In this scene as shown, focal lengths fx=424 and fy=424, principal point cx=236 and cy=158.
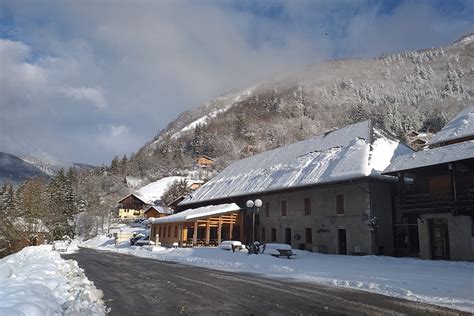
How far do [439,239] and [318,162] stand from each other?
1336 cm

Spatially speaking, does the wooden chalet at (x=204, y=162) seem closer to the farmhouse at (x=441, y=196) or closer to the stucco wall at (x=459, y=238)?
the farmhouse at (x=441, y=196)

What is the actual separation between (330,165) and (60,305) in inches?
1169

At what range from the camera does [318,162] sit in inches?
1506

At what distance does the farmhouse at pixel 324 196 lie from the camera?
3197 cm

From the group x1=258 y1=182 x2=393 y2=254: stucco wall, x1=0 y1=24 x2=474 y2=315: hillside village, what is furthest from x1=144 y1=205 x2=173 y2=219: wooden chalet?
x1=258 y1=182 x2=393 y2=254: stucco wall

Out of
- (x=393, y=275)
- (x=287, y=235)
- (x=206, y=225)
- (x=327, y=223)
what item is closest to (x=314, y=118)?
(x=206, y=225)

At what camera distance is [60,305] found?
8.87 meters

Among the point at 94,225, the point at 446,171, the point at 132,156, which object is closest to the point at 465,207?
the point at 446,171

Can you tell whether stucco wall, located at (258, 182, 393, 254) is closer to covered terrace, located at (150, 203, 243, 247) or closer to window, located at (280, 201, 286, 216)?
window, located at (280, 201, 286, 216)

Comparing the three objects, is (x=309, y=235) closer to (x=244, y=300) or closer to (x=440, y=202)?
(x=440, y=202)

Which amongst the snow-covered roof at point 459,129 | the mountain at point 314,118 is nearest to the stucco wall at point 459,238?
the snow-covered roof at point 459,129

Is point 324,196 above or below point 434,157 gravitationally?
below

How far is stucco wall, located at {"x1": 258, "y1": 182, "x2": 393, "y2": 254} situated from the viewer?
104ft

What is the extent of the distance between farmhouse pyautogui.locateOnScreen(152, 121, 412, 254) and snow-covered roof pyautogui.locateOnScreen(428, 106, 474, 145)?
3218 mm
